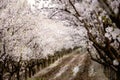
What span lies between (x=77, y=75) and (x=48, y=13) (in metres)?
18.1

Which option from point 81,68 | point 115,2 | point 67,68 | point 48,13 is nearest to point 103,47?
point 48,13

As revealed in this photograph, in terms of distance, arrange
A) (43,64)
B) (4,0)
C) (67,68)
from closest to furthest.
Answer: (4,0), (67,68), (43,64)

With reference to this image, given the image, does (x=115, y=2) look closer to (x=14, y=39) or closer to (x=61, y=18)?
(x=61, y=18)

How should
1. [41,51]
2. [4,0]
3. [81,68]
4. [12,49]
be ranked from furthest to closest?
[41,51]
[81,68]
[12,49]
[4,0]

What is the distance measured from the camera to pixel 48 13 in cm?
1442

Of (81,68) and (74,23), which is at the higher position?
(74,23)

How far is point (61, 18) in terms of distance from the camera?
15492mm

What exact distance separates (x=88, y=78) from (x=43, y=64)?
22411mm

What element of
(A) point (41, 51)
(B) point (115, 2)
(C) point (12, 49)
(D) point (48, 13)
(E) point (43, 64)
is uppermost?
(B) point (115, 2)

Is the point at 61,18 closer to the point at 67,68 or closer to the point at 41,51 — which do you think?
the point at 67,68

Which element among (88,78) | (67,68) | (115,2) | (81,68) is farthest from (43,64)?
(115,2)

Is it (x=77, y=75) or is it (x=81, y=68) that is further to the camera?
(x=81, y=68)

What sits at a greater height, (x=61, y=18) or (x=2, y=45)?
(x=61, y=18)

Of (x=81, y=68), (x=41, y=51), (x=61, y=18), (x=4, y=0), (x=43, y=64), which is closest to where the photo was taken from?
(x=61, y=18)
